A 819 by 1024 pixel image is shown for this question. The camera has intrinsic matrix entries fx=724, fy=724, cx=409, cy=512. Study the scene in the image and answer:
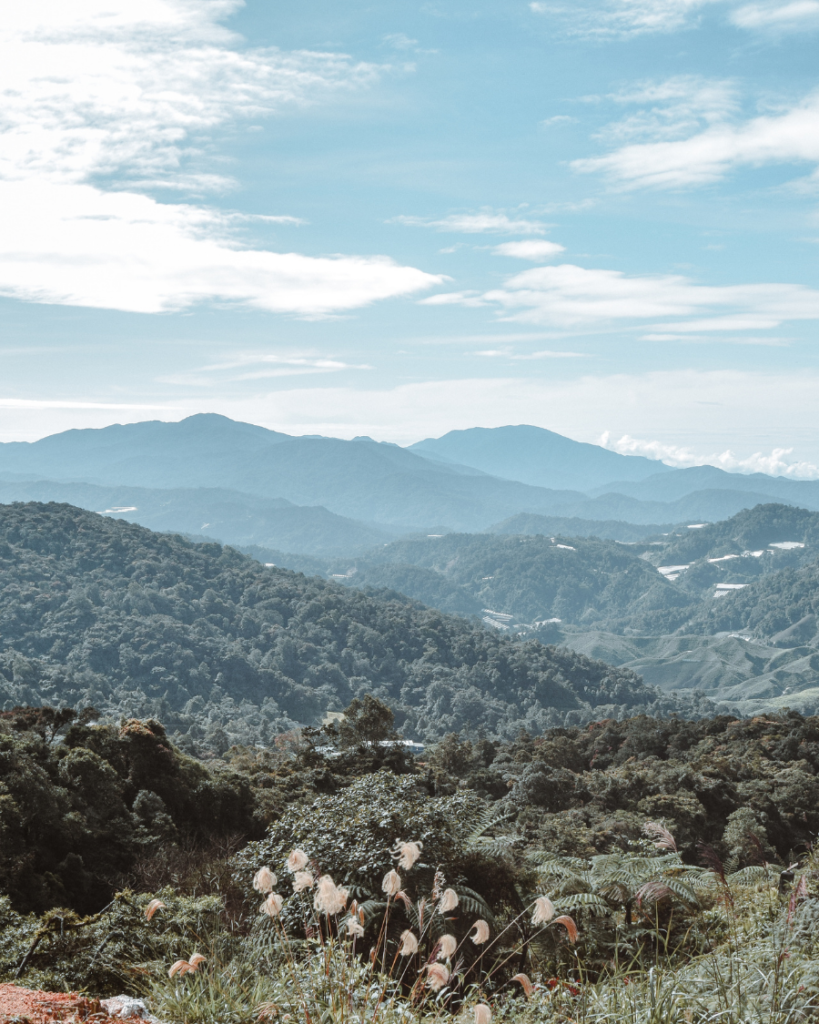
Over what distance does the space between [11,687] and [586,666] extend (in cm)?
9099

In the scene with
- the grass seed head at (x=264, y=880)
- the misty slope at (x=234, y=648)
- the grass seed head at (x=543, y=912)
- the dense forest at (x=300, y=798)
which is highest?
the grass seed head at (x=543, y=912)

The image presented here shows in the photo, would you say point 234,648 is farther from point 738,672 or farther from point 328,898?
point 738,672

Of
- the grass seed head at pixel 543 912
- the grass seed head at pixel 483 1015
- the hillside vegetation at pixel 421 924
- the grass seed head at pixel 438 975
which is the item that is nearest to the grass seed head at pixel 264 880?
the hillside vegetation at pixel 421 924

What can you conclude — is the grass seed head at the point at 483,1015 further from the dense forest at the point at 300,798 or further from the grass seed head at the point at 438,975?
the dense forest at the point at 300,798

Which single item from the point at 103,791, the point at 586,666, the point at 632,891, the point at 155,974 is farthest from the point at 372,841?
the point at 586,666

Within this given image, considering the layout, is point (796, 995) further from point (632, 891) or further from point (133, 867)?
point (133, 867)

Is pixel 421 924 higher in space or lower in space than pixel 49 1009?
higher

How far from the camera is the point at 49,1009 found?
10.3 ft

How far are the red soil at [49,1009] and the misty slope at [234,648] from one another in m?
83.1

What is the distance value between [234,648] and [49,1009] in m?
117

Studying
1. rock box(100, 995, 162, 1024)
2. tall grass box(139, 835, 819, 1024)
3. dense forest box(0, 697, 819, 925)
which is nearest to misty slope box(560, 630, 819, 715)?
dense forest box(0, 697, 819, 925)

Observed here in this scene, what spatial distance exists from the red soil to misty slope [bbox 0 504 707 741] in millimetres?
83082

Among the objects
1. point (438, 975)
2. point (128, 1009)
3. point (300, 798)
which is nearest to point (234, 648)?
point (300, 798)

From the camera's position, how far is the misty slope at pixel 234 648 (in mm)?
101125
